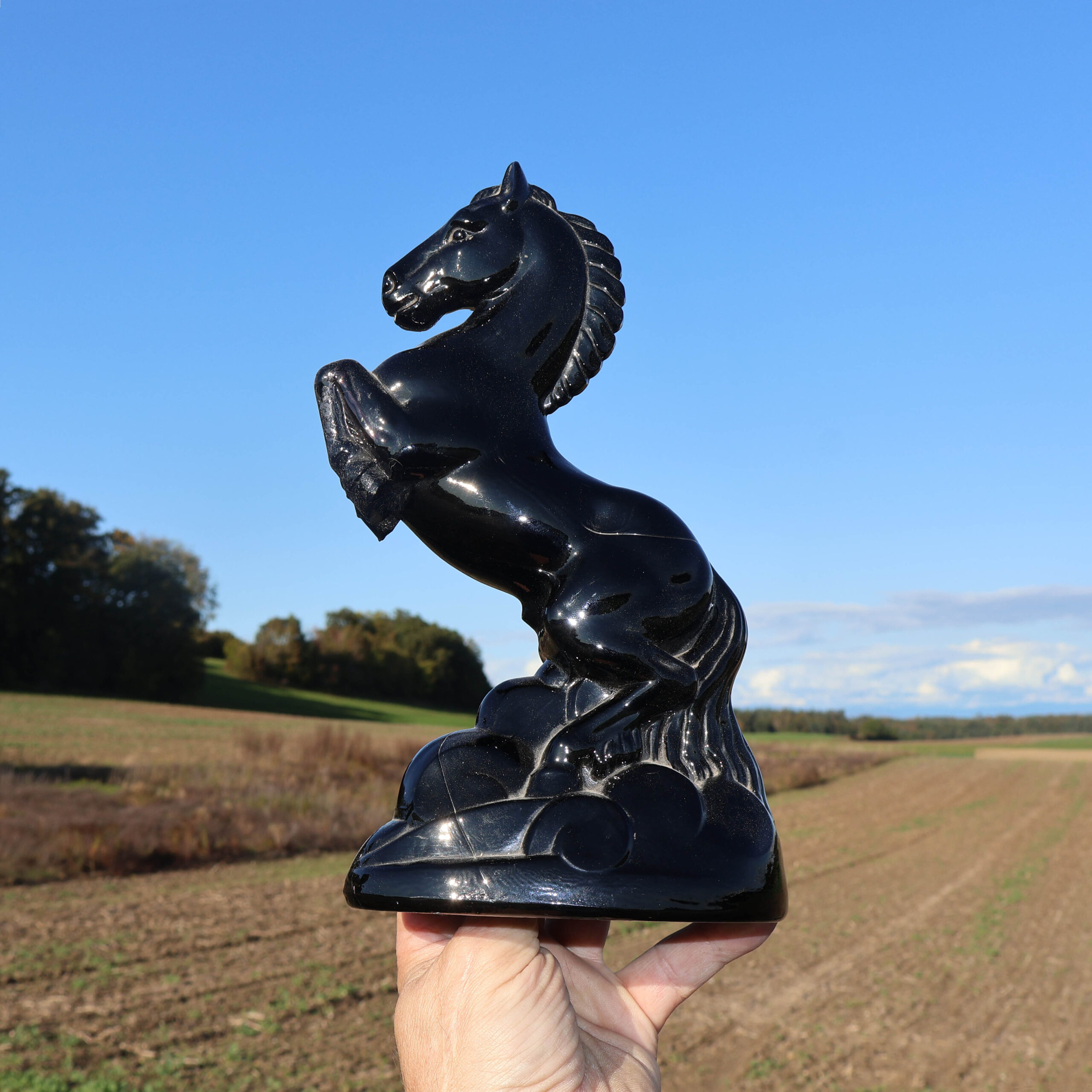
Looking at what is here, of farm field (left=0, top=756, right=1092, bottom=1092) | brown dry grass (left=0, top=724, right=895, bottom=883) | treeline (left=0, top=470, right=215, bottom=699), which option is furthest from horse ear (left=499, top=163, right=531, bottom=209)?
treeline (left=0, top=470, right=215, bottom=699)

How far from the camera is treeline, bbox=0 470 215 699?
4275 cm

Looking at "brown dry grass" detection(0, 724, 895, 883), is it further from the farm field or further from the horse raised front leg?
the horse raised front leg

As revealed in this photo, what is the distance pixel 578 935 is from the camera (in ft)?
9.07

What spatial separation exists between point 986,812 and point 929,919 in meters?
13.3

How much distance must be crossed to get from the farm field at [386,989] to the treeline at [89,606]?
34218 millimetres

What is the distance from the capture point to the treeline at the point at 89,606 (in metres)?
42.8

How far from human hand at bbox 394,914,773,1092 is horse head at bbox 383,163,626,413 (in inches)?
57.8

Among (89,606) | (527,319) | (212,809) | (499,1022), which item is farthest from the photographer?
(89,606)

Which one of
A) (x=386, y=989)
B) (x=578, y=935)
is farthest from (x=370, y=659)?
(x=578, y=935)

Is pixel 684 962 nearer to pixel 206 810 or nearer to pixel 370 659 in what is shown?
pixel 206 810

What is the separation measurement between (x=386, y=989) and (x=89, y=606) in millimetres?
41200

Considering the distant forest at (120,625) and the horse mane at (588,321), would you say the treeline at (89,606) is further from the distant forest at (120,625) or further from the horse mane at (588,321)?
the horse mane at (588,321)

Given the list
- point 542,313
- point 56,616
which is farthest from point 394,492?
point 56,616

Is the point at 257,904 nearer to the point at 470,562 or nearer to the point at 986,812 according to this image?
the point at 470,562
